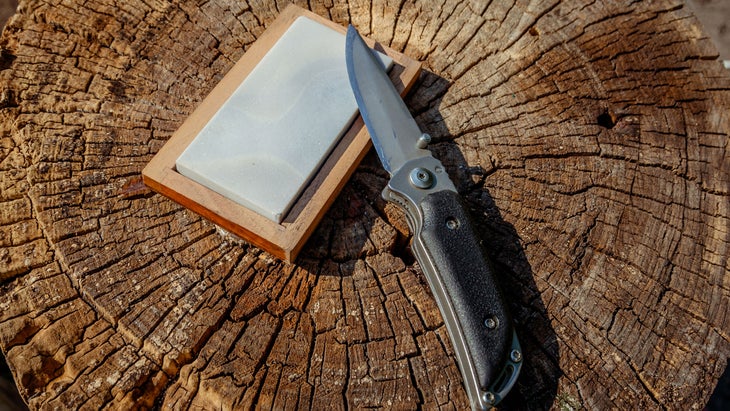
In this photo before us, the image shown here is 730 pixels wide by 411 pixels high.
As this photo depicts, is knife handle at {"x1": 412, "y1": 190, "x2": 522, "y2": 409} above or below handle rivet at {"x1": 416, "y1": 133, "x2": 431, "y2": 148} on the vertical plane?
below

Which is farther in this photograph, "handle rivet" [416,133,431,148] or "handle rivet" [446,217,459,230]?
"handle rivet" [416,133,431,148]

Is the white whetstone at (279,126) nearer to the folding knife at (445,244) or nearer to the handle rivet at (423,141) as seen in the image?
the folding knife at (445,244)

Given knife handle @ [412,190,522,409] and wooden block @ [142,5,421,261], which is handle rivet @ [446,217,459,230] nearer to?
knife handle @ [412,190,522,409]

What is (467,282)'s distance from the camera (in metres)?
1.69

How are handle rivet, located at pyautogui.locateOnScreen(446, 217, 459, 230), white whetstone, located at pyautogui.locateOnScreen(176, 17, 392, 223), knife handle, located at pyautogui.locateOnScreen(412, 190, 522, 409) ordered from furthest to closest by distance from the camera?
white whetstone, located at pyautogui.locateOnScreen(176, 17, 392, 223) < handle rivet, located at pyautogui.locateOnScreen(446, 217, 459, 230) < knife handle, located at pyautogui.locateOnScreen(412, 190, 522, 409)

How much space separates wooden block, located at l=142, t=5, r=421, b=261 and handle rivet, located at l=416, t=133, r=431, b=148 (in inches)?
Answer: 6.9

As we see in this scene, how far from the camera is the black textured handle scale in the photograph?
1635mm

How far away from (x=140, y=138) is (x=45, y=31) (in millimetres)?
567

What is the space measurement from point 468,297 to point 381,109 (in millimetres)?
666

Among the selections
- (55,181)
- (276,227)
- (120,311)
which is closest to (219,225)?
(276,227)

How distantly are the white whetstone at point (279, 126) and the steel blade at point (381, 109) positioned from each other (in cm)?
6

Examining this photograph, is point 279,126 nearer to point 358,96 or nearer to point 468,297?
point 358,96

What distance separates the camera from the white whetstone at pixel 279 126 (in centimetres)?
186

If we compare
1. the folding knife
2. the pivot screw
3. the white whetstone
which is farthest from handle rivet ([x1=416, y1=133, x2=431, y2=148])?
the pivot screw
